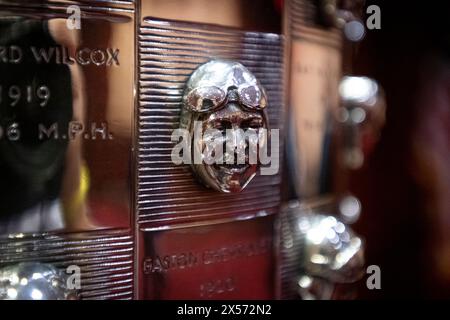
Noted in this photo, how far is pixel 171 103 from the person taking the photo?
0.76 metres

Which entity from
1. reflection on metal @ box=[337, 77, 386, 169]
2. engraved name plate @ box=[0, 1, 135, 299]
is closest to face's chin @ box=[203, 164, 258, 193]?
engraved name plate @ box=[0, 1, 135, 299]

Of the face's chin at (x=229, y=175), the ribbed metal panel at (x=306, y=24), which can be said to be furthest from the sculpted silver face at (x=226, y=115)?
the ribbed metal panel at (x=306, y=24)

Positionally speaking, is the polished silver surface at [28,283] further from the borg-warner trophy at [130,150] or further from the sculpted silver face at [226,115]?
the sculpted silver face at [226,115]

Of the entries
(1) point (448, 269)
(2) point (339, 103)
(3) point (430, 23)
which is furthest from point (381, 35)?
(1) point (448, 269)

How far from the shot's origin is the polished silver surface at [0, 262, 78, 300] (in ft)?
2.21

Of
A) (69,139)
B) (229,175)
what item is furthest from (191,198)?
(69,139)

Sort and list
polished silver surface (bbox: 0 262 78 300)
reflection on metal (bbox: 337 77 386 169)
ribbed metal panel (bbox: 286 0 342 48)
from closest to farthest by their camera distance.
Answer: polished silver surface (bbox: 0 262 78 300) < ribbed metal panel (bbox: 286 0 342 48) < reflection on metal (bbox: 337 77 386 169)

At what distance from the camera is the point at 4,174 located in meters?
0.68

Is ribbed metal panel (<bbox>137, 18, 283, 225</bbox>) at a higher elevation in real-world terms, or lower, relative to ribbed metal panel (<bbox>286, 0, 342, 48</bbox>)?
lower

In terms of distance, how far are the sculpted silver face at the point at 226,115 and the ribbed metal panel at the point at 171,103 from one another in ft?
0.07

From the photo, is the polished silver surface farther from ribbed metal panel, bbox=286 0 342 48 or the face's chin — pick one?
ribbed metal panel, bbox=286 0 342 48

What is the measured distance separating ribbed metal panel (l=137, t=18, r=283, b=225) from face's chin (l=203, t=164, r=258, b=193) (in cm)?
4
